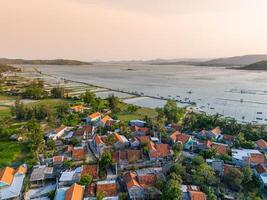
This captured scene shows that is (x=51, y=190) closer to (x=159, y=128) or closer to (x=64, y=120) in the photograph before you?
(x=159, y=128)

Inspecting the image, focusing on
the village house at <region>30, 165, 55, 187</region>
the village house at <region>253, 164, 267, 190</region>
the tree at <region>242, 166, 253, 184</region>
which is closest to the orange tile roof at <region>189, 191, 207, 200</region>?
the tree at <region>242, 166, 253, 184</region>

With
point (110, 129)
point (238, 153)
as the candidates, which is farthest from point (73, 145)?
point (238, 153)

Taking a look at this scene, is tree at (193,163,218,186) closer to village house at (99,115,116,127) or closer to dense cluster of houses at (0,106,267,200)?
dense cluster of houses at (0,106,267,200)

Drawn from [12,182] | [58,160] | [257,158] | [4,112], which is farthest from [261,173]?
[4,112]

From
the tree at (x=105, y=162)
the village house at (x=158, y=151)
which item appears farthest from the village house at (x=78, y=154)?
the village house at (x=158, y=151)

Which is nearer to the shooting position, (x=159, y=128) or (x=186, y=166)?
(x=186, y=166)

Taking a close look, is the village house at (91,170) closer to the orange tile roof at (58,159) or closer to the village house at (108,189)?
the village house at (108,189)

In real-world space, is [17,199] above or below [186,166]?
below

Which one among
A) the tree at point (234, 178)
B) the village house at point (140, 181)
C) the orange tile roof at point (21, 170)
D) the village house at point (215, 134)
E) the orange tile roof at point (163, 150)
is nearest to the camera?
the village house at point (140, 181)

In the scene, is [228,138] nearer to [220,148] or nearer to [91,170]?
[220,148]
